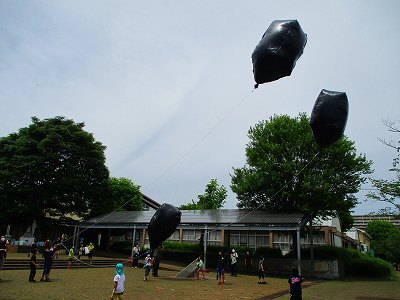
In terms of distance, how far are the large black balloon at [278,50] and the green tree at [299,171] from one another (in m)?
19.0

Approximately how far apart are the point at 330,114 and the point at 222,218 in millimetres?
19151

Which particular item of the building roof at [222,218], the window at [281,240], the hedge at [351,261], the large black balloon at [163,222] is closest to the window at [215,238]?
the window at [281,240]

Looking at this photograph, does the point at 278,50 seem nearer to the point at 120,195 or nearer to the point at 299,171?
the point at 299,171

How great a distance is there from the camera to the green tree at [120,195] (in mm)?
35375

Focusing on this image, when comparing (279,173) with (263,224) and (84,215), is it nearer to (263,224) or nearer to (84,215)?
(263,224)

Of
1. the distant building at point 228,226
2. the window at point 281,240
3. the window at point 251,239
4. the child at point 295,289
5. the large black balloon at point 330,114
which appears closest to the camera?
the large black balloon at point 330,114

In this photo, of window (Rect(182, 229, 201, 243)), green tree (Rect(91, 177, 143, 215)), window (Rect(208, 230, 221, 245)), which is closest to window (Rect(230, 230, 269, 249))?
window (Rect(208, 230, 221, 245))

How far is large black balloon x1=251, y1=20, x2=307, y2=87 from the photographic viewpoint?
298 inches

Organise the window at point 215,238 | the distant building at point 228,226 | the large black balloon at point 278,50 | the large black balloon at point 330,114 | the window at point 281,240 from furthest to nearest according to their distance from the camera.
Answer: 1. the window at point 215,238
2. the window at point 281,240
3. the distant building at point 228,226
4. the large black balloon at point 330,114
5. the large black balloon at point 278,50

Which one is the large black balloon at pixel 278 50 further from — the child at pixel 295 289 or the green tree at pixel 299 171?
the green tree at pixel 299 171

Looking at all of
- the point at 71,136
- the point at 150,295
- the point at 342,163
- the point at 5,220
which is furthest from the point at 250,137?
the point at 5,220

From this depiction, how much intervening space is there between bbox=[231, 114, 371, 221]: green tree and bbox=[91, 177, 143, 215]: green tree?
14731 millimetres

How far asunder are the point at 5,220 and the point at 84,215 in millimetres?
6910

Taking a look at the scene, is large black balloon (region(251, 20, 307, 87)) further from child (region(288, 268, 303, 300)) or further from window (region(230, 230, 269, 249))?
window (region(230, 230, 269, 249))
